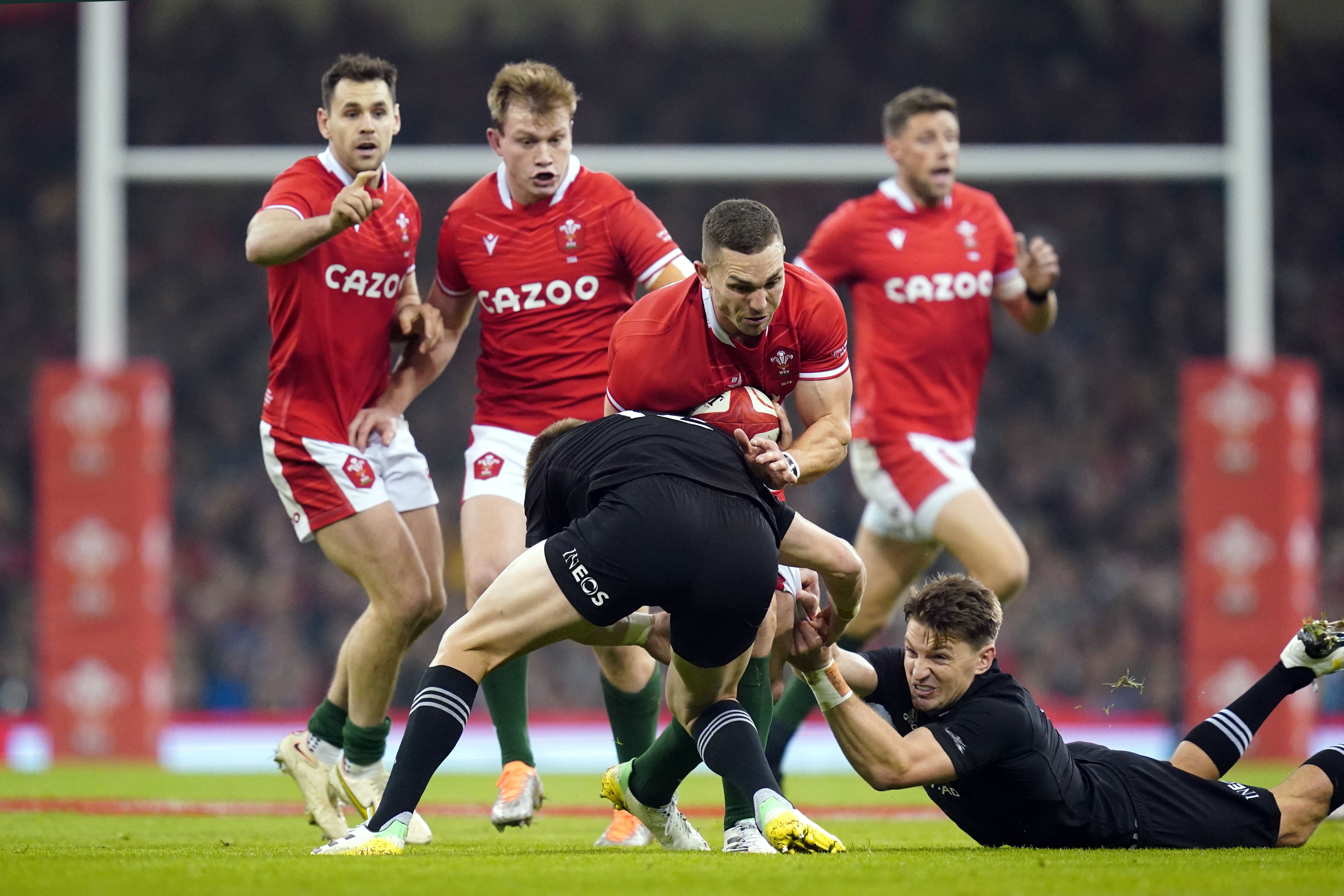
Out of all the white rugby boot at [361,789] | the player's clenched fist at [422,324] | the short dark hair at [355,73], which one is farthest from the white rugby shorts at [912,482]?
the short dark hair at [355,73]

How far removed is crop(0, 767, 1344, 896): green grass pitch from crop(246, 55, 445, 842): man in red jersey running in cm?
41

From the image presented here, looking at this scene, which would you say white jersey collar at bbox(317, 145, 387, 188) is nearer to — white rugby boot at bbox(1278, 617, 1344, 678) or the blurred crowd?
white rugby boot at bbox(1278, 617, 1344, 678)

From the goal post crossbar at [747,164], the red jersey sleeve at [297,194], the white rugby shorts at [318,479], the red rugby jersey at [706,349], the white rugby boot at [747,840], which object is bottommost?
the white rugby boot at [747,840]

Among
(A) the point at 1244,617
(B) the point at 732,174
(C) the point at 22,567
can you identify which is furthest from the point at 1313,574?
(C) the point at 22,567

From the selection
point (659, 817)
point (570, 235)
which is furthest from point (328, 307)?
point (659, 817)

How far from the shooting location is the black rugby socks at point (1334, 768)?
5.31 meters

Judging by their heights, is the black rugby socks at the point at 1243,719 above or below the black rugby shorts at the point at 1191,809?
above

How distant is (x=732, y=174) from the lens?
37.9 ft

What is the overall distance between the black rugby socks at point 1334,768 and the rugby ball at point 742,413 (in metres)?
2.01

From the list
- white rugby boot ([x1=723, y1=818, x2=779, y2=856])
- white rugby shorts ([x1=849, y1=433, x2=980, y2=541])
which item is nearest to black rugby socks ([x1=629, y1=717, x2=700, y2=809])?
white rugby boot ([x1=723, y1=818, x2=779, y2=856])

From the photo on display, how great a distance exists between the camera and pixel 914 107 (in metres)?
7.84

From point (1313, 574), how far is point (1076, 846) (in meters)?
8.02

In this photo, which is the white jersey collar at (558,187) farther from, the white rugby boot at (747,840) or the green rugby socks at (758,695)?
the white rugby boot at (747,840)

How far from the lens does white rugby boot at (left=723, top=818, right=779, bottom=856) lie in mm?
4844
